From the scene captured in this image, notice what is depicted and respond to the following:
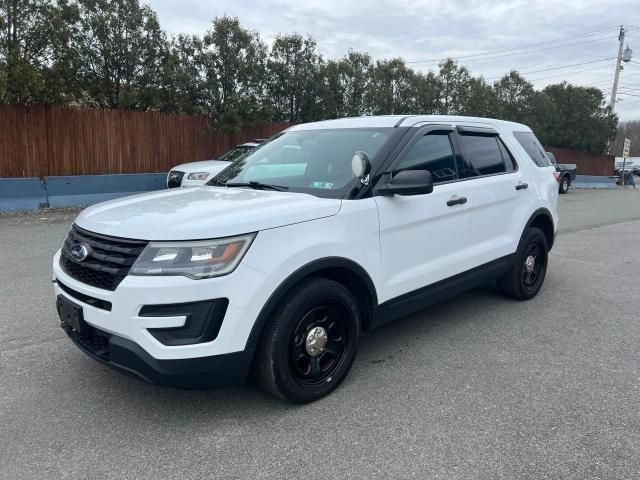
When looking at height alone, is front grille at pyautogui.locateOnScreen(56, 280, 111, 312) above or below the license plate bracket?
above

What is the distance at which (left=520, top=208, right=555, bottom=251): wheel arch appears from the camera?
16.9ft

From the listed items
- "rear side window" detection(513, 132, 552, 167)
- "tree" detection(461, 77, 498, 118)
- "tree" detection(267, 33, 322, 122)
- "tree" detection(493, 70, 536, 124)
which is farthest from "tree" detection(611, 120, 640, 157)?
"rear side window" detection(513, 132, 552, 167)

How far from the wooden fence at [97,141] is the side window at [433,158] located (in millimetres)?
10858

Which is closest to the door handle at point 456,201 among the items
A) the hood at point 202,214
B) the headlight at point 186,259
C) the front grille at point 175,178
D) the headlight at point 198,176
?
the hood at point 202,214

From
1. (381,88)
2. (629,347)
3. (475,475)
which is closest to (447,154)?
(629,347)

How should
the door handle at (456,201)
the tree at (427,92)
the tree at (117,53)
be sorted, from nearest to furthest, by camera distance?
the door handle at (456,201) → the tree at (117,53) → the tree at (427,92)

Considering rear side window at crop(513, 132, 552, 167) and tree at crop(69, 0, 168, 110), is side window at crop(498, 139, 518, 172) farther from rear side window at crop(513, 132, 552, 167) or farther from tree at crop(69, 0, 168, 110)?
tree at crop(69, 0, 168, 110)

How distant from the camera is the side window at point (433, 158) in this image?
3762 mm

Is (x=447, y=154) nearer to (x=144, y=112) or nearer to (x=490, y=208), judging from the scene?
(x=490, y=208)

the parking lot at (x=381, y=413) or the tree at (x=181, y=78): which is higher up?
the tree at (x=181, y=78)

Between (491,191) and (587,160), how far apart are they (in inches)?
1219

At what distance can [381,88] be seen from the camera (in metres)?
19.2

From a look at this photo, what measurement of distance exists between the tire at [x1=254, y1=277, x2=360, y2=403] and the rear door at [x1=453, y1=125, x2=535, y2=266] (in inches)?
64.7

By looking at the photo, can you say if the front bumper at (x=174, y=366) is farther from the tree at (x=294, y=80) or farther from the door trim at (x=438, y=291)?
the tree at (x=294, y=80)
